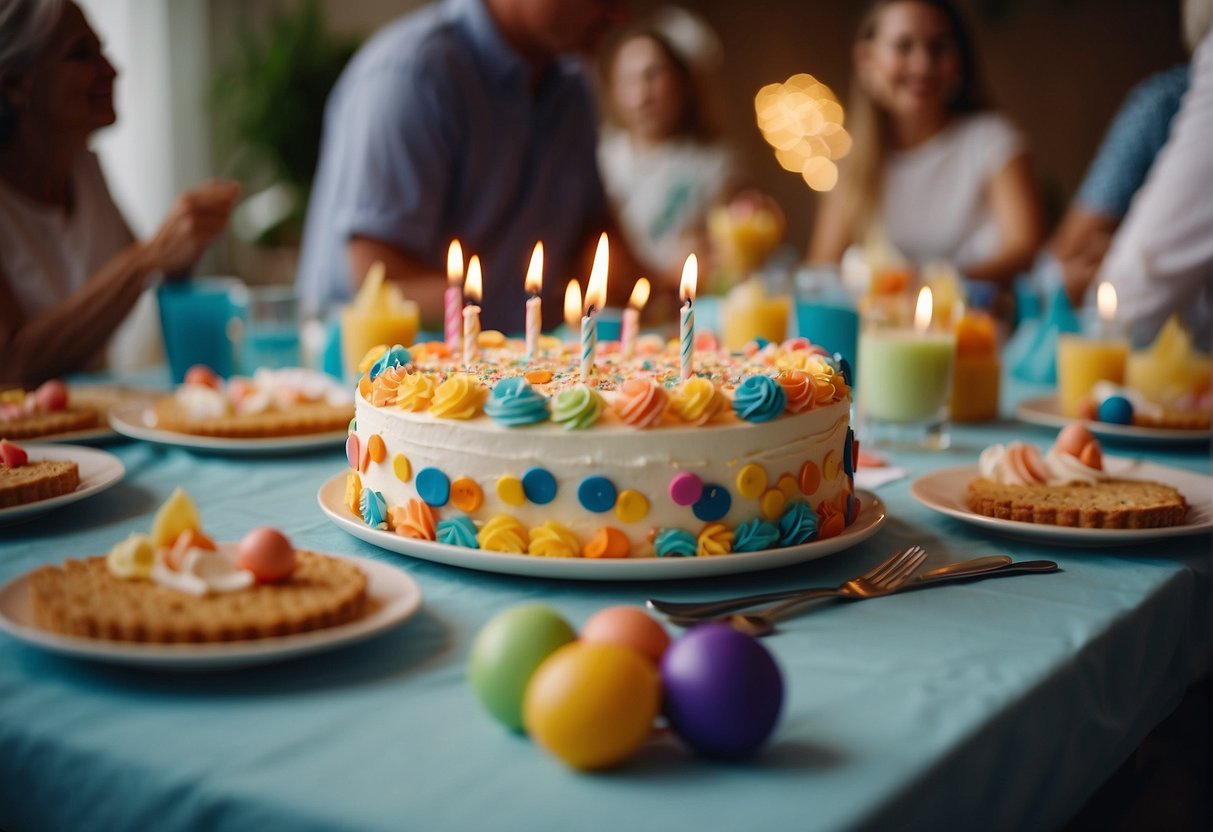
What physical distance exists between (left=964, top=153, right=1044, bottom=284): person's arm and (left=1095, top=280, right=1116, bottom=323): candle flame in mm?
Result: 2324

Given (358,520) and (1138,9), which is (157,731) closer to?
(358,520)

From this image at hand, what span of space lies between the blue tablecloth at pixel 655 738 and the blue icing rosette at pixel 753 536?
42 mm

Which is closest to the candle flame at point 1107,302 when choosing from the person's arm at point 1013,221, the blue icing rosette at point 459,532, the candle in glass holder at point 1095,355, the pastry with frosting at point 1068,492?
the candle in glass holder at point 1095,355

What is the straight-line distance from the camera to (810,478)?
1405 mm

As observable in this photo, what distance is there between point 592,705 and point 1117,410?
5.42 ft

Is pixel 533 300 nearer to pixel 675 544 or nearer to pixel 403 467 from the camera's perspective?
pixel 403 467

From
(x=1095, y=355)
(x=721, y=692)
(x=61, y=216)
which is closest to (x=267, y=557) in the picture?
(x=721, y=692)

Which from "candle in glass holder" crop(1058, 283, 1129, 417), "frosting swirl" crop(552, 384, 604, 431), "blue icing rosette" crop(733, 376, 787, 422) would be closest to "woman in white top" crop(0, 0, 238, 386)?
"frosting swirl" crop(552, 384, 604, 431)

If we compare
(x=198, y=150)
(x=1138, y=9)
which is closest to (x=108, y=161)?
(x=198, y=150)

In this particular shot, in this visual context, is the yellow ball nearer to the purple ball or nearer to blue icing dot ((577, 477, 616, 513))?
the purple ball

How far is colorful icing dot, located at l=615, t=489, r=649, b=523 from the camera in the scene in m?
1.30

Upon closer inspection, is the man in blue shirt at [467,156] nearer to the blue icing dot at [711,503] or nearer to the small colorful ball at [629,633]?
the blue icing dot at [711,503]

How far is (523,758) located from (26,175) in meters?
1.86

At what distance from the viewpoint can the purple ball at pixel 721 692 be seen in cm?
86
